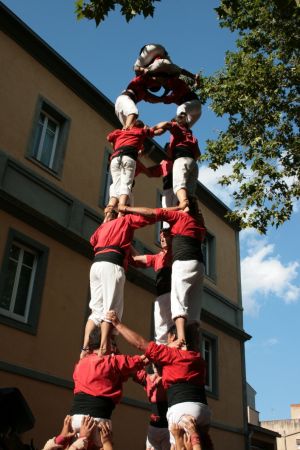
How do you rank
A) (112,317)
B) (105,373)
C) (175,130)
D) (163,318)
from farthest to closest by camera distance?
(175,130), (163,318), (112,317), (105,373)

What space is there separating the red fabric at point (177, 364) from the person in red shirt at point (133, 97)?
3069mm

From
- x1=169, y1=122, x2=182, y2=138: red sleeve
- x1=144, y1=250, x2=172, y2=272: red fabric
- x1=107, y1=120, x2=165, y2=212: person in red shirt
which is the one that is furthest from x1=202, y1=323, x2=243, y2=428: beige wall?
x1=107, y1=120, x2=165, y2=212: person in red shirt

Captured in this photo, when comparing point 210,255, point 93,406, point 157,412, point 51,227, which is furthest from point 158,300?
point 210,255

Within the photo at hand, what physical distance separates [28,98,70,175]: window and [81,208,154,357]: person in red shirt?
629 cm

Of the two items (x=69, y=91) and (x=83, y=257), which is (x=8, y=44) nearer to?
(x=69, y=91)

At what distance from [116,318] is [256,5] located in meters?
8.89

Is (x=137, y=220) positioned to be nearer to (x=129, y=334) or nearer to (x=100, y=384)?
(x=129, y=334)

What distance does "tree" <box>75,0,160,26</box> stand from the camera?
687 cm

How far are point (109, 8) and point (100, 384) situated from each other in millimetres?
5212

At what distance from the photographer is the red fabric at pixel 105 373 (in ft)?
14.1

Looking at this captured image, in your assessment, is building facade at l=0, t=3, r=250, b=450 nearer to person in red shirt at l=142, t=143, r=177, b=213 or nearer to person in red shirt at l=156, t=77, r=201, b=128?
person in red shirt at l=142, t=143, r=177, b=213

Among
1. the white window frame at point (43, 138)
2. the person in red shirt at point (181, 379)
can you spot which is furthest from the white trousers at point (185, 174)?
the white window frame at point (43, 138)

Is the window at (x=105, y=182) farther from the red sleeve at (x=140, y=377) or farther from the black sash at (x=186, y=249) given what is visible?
the red sleeve at (x=140, y=377)

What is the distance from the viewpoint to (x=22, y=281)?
10.0 m
